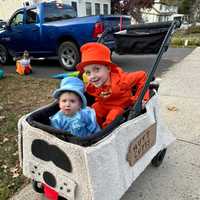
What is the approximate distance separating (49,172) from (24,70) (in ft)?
19.4

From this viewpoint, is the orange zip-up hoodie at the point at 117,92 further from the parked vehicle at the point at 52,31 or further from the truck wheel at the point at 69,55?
the truck wheel at the point at 69,55

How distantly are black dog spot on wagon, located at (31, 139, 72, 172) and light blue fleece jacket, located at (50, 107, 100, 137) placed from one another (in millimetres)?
257

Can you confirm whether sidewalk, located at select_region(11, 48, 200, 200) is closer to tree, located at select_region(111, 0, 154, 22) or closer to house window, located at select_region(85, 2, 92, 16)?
house window, located at select_region(85, 2, 92, 16)

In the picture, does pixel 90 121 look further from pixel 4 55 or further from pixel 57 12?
pixel 4 55

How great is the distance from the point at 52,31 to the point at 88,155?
21.1ft

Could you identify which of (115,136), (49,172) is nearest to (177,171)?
(115,136)

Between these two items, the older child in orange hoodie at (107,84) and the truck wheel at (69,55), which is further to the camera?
the truck wheel at (69,55)

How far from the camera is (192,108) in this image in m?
4.56

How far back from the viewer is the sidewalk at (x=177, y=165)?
2.59 m

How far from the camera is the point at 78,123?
7.27ft

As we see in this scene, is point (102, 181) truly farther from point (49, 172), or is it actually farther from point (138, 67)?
point (138, 67)

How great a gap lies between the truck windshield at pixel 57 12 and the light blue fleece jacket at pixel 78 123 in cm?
619

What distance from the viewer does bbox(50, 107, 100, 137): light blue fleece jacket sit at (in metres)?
2.22

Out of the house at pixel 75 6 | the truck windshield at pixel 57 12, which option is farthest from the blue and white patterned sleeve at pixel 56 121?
the house at pixel 75 6
